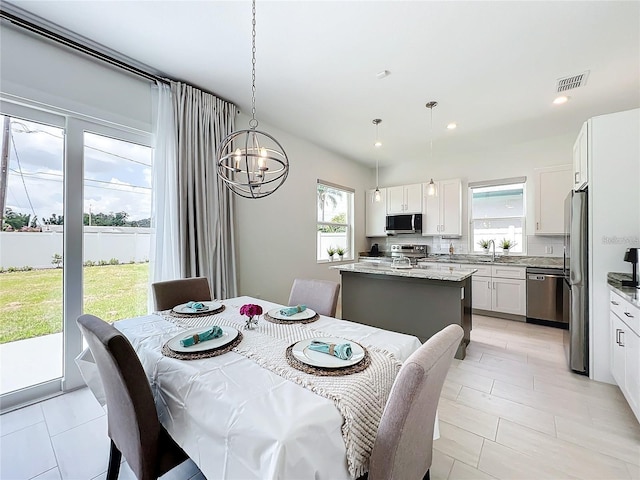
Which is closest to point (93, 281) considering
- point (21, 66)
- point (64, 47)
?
point (21, 66)

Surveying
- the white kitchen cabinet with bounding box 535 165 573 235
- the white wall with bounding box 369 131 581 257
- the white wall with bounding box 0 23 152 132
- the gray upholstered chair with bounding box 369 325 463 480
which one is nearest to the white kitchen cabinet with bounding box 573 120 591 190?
the white kitchen cabinet with bounding box 535 165 573 235

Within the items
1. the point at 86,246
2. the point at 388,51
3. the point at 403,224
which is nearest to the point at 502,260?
the point at 403,224

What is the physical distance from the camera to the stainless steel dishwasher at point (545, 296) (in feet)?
12.1

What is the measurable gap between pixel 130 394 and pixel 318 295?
1330 millimetres

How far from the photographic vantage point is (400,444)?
2.73 feet

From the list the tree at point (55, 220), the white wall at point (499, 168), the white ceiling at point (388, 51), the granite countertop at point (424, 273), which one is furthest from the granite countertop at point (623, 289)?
the tree at point (55, 220)

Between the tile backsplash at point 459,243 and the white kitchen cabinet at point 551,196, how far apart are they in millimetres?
310

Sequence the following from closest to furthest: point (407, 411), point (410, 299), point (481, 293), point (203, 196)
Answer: point (407, 411) < point (203, 196) < point (410, 299) < point (481, 293)

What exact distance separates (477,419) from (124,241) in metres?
3.29

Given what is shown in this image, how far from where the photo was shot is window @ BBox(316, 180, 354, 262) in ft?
15.7

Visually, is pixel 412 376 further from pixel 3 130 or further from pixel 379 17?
pixel 3 130

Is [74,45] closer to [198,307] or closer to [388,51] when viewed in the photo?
[198,307]

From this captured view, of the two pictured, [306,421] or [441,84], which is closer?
[306,421]

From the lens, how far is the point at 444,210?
4.82m
